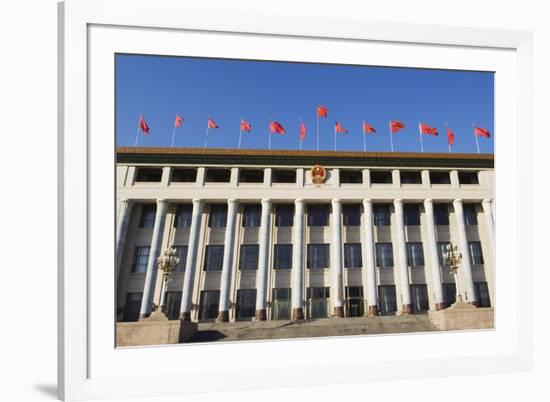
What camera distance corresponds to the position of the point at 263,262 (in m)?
18.5

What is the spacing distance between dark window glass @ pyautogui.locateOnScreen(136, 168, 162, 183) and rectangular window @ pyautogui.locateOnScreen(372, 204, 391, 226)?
10.5 metres

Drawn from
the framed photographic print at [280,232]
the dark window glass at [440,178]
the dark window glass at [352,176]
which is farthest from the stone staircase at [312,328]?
the dark window glass at [440,178]

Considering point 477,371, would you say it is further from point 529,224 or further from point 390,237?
point 390,237

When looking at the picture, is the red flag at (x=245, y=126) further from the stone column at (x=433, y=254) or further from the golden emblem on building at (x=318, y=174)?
the stone column at (x=433, y=254)

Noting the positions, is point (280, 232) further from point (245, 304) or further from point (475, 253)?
point (475, 253)

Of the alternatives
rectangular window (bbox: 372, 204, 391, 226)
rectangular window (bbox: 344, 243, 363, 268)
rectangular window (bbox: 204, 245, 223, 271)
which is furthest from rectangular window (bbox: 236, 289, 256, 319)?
rectangular window (bbox: 372, 204, 391, 226)

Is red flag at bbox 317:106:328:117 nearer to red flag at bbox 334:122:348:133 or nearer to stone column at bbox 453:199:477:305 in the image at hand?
red flag at bbox 334:122:348:133

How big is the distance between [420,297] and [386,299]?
159cm

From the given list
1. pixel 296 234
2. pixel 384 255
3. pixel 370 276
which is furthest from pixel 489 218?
pixel 296 234

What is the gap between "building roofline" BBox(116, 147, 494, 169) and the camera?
17812mm

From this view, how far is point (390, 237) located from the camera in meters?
19.4

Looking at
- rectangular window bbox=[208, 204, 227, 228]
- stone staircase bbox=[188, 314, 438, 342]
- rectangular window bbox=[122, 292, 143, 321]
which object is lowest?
stone staircase bbox=[188, 314, 438, 342]

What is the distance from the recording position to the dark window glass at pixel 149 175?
1920 cm

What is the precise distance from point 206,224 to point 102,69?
41.6ft
